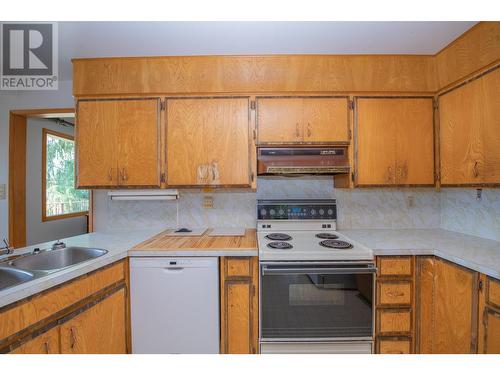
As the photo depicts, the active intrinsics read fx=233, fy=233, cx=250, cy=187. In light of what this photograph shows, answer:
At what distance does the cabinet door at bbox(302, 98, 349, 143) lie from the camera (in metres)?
1.99

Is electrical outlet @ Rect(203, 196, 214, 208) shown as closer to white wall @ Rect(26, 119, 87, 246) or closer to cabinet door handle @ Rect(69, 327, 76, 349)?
cabinet door handle @ Rect(69, 327, 76, 349)

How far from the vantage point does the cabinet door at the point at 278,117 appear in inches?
78.3

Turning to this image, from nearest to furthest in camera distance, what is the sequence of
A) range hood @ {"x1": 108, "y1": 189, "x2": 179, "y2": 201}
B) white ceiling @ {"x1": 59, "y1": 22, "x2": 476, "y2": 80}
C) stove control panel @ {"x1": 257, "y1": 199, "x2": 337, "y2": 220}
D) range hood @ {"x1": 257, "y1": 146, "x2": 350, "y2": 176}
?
white ceiling @ {"x1": 59, "y1": 22, "x2": 476, "y2": 80}, range hood @ {"x1": 257, "y1": 146, "x2": 350, "y2": 176}, range hood @ {"x1": 108, "y1": 189, "x2": 179, "y2": 201}, stove control panel @ {"x1": 257, "y1": 199, "x2": 337, "y2": 220}

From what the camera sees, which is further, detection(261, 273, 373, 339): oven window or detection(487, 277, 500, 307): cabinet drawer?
detection(261, 273, 373, 339): oven window

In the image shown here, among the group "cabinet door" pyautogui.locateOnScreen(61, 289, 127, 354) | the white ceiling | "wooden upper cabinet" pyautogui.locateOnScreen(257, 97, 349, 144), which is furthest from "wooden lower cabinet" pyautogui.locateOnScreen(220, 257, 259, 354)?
the white ceiling

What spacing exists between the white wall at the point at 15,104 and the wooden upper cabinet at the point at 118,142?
678 mm

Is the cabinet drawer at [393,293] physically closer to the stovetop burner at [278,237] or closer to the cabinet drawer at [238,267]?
the stovetop burner at [278,237]

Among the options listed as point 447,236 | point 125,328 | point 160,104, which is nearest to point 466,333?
point 447,236

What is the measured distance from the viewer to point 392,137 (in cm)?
198

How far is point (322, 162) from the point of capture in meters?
1.95

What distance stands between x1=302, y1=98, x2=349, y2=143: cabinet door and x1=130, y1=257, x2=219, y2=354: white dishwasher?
136 centimetres

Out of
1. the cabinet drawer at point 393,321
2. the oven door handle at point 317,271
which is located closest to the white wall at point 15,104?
the oven door handle at point 317,271

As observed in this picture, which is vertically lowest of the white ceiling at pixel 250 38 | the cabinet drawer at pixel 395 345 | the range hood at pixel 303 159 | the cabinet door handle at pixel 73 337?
the cabinet drawer at pixel 395 345

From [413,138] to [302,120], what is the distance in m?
0.95
